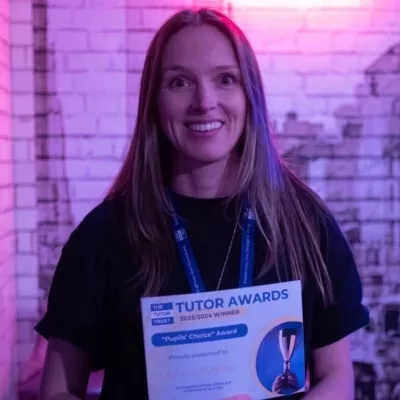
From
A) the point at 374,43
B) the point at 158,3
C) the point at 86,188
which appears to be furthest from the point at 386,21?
the point at 86,188

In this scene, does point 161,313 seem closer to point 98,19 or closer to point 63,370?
point 63,370

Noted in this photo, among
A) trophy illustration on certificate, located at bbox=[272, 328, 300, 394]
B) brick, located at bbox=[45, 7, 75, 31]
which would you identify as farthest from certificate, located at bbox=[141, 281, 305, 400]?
brick, located at bbox=[45, 7, 75, 31]

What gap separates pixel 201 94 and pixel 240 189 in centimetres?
21

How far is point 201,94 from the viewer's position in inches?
42.4

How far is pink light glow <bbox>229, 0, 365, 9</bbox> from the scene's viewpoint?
2.63 meters

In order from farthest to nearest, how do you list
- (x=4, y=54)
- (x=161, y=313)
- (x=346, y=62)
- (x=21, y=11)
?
(x=346, y=62)
(x=21, y=11)
(x=4, y=54)
(x=161, y=313)

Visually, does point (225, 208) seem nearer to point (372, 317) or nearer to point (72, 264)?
point (72, 264)

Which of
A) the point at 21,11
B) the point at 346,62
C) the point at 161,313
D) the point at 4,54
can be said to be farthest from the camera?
the point at 346,62

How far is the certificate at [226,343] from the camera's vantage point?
1.07 metres

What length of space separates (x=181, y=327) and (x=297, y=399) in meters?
0.28

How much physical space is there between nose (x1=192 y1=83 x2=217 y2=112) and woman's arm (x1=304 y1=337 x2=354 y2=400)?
526 mm

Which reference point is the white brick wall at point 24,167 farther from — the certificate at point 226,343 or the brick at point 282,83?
the certificate at point 226,343

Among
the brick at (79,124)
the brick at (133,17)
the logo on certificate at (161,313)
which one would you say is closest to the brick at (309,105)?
the brick at (133,17)

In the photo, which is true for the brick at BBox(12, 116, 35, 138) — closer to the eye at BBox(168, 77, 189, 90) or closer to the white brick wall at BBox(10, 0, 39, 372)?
the white brick wall at BBox(10, 0, 39, 372)
